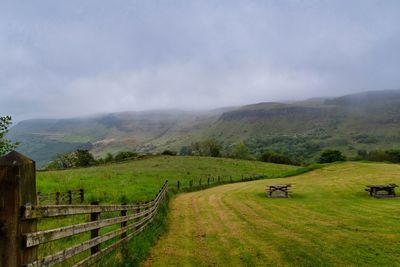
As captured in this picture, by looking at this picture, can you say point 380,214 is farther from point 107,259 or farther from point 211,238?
point 107,259

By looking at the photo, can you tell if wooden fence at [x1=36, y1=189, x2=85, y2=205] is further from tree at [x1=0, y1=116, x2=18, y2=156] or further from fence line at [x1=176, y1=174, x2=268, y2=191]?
fence line at [x1=176, y1=174, x2=268, y2=191]

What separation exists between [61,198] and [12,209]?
23.3 m

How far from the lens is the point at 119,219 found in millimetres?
10008

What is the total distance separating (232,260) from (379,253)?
5.01 meters

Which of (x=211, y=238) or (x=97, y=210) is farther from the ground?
(x=97, y=210)

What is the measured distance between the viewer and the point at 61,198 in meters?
25.5

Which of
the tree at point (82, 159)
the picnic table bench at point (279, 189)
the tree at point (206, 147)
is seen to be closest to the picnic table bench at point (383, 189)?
the picnic table bench at point (279, 189)

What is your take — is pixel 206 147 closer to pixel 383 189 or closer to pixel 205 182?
pixel 205 182

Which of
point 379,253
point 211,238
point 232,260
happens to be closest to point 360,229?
point 379,253

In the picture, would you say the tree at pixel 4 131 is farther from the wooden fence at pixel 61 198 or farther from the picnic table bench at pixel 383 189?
the picnic table bench at pixel 383 189

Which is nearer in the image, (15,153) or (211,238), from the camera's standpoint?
(15,153)

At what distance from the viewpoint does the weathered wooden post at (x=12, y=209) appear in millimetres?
3865

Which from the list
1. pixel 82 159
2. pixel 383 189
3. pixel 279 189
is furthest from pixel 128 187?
pixel 82 159

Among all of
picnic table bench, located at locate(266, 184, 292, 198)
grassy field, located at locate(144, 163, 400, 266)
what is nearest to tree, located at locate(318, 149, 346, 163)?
picnic table bench, located at locate(266, 184, 292, 198)
